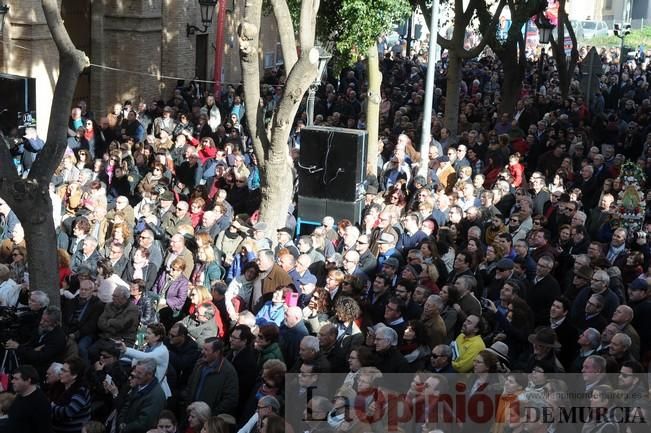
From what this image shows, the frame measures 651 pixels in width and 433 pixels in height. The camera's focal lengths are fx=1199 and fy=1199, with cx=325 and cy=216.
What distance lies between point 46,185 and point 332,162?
5018 millimetres

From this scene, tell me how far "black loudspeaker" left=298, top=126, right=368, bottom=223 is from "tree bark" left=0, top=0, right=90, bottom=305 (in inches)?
184

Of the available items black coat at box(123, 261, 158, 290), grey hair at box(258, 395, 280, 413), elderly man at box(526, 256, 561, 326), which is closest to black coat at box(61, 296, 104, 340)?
black coat at box(123, 261, 158, 290)

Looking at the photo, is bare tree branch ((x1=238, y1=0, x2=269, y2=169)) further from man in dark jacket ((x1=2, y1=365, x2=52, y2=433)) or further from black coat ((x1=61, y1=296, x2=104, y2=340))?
man in dark jacket ((x1=2, y1=365, x2=52, y2=433))

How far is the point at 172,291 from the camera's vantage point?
38.7ft

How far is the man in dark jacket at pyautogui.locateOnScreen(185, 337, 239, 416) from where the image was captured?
9203mm

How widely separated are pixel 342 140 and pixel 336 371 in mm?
6305

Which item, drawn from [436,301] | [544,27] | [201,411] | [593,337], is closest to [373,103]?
[436,301]

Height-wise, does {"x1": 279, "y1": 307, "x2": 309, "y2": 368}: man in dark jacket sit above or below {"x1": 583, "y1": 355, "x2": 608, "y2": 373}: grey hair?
below

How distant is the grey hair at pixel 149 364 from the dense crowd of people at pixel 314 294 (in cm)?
2

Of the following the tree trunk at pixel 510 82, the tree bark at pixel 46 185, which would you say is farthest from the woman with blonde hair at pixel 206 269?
the tree trunk at pixel 510 82

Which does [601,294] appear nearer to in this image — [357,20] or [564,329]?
[564,329]

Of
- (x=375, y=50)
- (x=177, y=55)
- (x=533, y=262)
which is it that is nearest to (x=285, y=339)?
(x=533, y=262)

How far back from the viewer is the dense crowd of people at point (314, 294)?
873 cm

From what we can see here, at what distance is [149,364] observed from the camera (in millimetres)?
8977
